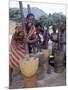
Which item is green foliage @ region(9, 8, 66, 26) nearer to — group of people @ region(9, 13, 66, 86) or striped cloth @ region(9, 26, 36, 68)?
group of people @ region(9, 13, 66, 86)

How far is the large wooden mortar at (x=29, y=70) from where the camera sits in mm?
1489

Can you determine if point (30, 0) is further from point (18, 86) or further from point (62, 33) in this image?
point (18, 86)

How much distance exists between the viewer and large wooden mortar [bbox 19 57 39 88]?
149cm

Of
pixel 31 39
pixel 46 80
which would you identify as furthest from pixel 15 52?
pixel 46 80

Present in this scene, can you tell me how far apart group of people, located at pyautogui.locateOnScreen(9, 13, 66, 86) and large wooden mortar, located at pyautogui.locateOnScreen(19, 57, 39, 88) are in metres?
0.06

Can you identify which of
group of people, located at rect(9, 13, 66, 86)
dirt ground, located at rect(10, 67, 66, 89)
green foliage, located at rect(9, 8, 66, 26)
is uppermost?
green foliage, located at rect(9, 8, 66, 26)

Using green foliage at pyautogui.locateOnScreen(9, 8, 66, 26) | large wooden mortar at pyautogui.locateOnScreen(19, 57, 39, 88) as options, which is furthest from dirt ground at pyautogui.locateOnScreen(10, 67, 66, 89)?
→ green foliage at pyautogui.locateOnScreen(9, 8, 66, 26)

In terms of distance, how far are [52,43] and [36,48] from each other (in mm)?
144

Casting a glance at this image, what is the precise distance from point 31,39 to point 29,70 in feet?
0.84

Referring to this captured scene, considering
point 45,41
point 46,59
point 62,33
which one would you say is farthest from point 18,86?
point 62,33

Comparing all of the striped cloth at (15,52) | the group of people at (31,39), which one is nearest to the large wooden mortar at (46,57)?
the group of people at (31,39)

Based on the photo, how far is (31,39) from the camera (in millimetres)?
1508

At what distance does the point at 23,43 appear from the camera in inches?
58.6

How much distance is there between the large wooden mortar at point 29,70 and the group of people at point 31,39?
6cm
